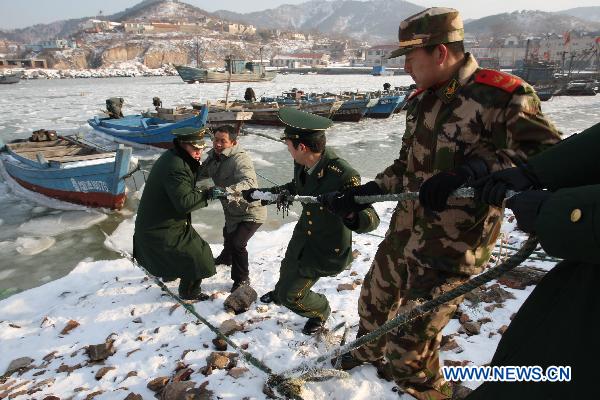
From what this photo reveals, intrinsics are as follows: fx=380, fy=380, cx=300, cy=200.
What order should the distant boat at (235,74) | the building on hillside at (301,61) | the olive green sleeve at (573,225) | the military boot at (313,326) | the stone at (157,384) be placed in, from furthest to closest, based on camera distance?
the building on hillside at (301,61) < the distant boat at (235,74) < the military boot at (313,326) < the stone at (157,384) < the olive green sleeve at (573,225)

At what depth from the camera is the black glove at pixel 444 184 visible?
5.32 ft

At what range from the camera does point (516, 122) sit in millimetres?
1738

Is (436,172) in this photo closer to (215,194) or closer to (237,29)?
(215,194)

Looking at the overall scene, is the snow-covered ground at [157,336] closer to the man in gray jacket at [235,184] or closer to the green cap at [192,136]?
the man in gray jacket at [235,184]

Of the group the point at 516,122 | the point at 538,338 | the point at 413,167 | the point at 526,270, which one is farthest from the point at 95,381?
the point at 526,270

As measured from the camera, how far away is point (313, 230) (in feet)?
10.2

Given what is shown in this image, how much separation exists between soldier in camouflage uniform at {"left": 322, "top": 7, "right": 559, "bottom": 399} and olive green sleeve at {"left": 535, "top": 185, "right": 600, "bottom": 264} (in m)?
0.68

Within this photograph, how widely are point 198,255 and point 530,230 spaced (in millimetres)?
3397

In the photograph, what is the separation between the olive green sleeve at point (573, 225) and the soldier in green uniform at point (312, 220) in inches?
78.4

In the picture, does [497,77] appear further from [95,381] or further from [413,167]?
[95,381]

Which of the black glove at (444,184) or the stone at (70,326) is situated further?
the stone at (70,326)

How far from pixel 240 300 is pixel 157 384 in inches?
50.5

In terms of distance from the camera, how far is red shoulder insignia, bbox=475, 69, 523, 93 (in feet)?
5.94

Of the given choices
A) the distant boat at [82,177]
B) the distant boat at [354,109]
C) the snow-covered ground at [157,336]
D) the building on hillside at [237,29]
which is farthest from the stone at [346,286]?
the building on hillside at [237,29]
